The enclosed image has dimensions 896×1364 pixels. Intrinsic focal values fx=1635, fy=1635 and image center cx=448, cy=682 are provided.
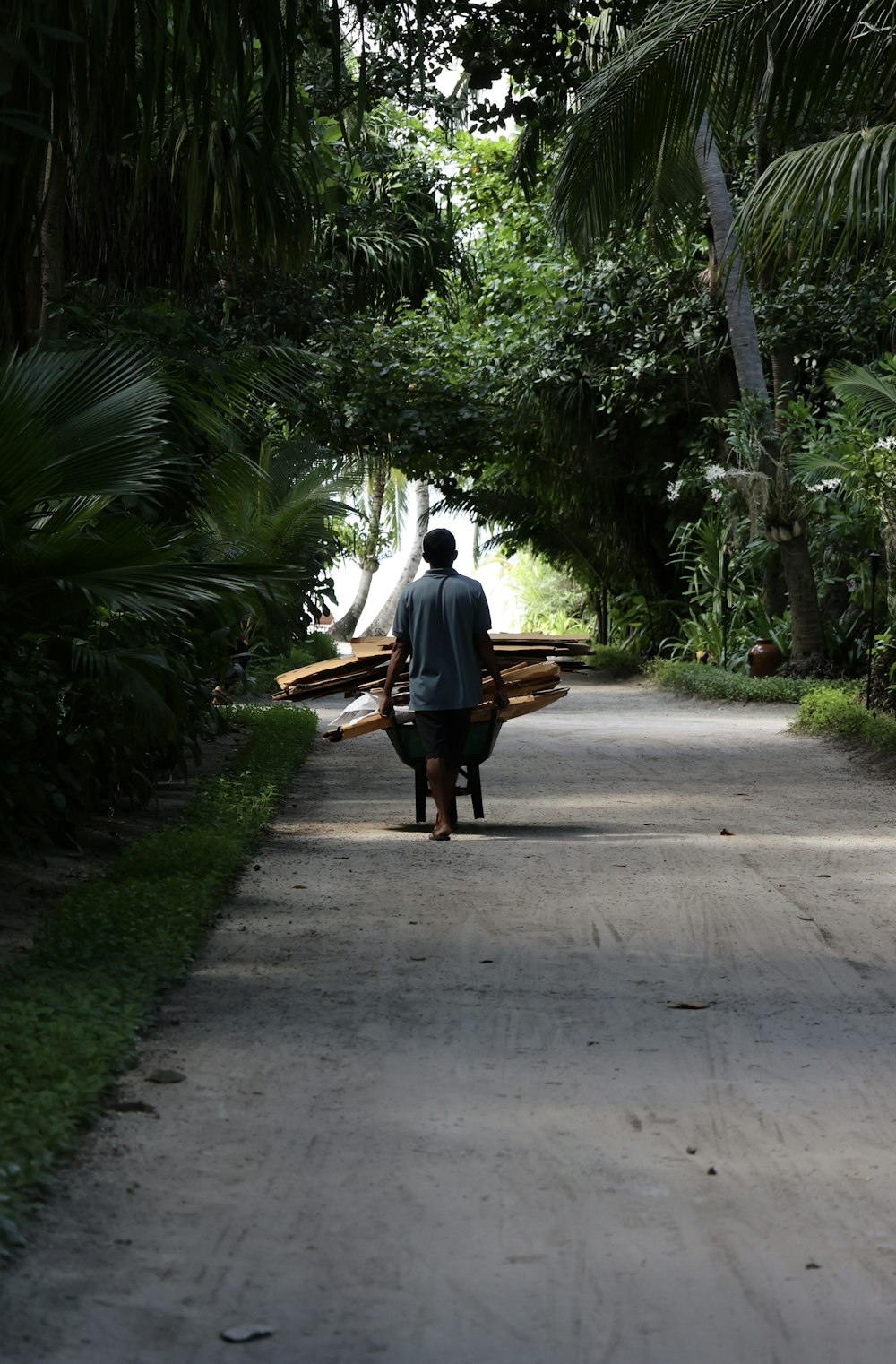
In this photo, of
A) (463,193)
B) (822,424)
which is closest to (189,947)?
(822,424)

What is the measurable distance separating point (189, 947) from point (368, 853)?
9.25ft

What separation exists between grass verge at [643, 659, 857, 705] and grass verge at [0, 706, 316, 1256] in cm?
1011

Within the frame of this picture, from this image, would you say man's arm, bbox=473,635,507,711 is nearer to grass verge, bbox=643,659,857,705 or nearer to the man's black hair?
the man's black hair

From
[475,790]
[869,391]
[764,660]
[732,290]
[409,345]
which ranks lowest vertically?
[475,790]

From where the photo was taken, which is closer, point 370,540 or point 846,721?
point 846,721

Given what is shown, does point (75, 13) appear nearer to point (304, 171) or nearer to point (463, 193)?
point (304, 171)

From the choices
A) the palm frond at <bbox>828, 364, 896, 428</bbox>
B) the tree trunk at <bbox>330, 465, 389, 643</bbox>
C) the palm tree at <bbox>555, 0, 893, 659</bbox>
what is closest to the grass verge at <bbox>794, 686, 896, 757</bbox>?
the palm frond at <bbox>828, 364, 896, 428</bbox>

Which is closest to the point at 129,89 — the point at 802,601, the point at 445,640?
the point at 445,640

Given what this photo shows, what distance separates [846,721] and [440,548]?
6246 millimetres

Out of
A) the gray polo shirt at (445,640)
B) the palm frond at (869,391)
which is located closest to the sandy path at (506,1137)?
the gray polo shirt at (445,640)

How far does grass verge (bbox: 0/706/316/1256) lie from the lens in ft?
12.7

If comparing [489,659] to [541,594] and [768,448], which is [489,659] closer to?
[768,448]

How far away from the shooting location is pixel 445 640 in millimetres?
9430

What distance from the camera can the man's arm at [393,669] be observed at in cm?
966
